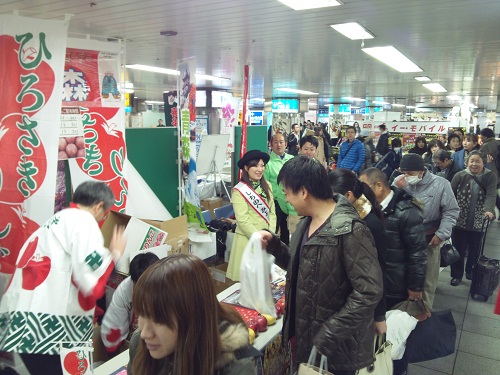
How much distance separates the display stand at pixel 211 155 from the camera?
6.15 m

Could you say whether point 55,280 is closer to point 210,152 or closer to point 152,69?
point 210,152

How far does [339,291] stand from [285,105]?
16.4m

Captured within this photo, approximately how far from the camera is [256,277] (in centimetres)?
248

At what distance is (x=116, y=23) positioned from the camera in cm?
515

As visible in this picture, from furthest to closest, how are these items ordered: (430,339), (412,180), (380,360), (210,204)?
(210,204)
(412,180)
(430,339)
(380,360)

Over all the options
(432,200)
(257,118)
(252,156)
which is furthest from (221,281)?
(257,118)

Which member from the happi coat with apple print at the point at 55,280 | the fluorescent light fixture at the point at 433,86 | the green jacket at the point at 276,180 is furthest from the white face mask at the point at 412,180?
the fluorescent light fixture at the point at 433,86

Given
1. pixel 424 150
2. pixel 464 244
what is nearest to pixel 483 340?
pixel 464 244

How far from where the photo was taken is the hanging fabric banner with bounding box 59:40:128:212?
369 centimetres

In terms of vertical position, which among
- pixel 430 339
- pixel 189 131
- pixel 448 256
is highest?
pixel 189 131

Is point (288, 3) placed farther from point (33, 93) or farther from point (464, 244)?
point (464, 244)

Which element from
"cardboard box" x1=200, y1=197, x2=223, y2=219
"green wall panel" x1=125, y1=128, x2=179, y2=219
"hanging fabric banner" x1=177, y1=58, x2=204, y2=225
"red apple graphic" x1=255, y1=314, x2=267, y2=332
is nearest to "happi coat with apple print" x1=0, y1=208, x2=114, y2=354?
"red apple graphic" x1=255, y1=314, x2=267, y2=332

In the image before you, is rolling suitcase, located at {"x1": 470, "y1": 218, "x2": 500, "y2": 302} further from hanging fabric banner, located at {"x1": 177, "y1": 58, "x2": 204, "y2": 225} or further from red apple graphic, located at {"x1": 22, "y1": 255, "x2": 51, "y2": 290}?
red apple graphic, located at {"x1": 22, "y1": 255, "x2": 51, "y2": 290}

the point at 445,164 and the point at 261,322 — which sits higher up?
the point at 445,164
